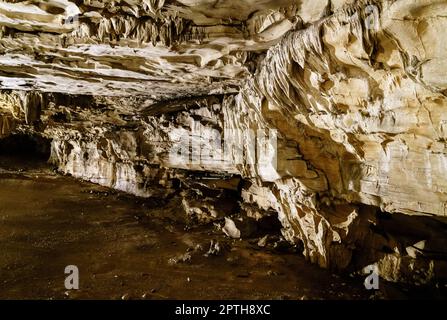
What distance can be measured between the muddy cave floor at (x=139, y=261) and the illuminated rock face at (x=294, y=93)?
884 mm

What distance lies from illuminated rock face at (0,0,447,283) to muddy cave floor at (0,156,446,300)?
Result: 34.8 inches

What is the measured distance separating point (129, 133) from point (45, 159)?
9.58m

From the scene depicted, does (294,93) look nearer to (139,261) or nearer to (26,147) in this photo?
(139,261)

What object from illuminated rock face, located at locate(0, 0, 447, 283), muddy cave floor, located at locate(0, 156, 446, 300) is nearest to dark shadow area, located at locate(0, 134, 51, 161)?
muddy cave floor, located at locate(0, 156, 446, 300)

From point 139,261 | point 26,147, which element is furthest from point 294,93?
point 26,147

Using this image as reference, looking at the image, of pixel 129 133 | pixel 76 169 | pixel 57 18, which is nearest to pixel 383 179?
pixel 57 18

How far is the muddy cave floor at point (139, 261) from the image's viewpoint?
17.1 ft

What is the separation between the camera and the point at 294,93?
4371 mm

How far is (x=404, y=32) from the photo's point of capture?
260cm

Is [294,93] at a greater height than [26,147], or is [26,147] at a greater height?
[294,93]

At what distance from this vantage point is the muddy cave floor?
5207mm

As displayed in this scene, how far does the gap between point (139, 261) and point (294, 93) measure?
15.1 ft
